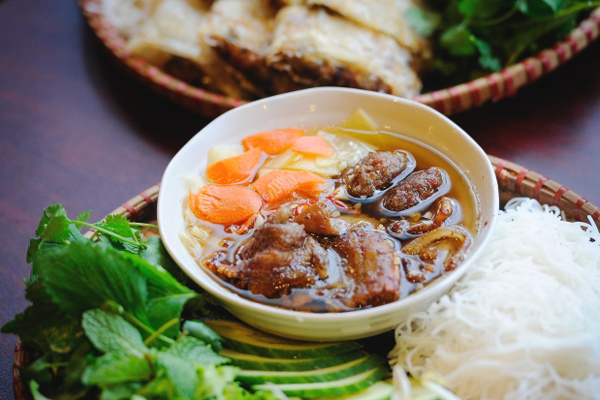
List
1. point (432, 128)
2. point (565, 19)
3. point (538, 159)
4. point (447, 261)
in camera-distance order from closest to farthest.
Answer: point (447, 261) < point (432, 128) < point (538, 159) < point (565, 19)

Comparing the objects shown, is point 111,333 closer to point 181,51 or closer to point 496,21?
point 181,51

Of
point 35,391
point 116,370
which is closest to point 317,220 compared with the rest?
point 116,370

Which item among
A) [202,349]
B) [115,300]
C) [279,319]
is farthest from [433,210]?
[115,300]

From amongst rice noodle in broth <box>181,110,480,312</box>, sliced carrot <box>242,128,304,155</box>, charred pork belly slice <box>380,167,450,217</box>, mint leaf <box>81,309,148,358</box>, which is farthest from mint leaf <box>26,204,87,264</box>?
charred pork belly slice <box>380,167,450,217</box>

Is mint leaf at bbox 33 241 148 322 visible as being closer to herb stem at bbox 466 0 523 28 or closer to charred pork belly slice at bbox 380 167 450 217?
charred pork belly slice at bbox 380 167 450 217

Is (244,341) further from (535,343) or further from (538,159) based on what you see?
(538,159)

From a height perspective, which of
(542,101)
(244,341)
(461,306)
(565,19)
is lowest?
(244,341)

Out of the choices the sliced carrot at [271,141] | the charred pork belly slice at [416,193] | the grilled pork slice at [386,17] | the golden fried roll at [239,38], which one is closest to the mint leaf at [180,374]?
the charred pork belly slice at [416,193]

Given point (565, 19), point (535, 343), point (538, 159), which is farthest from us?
point (565, 19)
